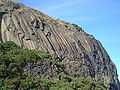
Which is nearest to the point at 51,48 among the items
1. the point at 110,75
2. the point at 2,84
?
the point at 110,75

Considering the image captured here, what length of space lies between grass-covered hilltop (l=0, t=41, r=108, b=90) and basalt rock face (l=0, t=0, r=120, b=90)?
389 cm

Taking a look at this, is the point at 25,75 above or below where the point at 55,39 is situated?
below

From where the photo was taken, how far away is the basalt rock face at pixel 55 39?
10129cm

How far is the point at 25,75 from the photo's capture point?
7712 centimetres

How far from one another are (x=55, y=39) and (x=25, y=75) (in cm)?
3274

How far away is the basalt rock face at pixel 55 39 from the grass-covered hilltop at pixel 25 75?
3.89 m

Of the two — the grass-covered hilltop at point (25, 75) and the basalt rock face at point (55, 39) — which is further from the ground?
the basalt rock face at point (55, 39)

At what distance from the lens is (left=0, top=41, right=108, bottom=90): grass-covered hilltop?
7181 centimetres

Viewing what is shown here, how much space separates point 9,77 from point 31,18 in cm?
3429

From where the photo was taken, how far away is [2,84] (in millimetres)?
69812

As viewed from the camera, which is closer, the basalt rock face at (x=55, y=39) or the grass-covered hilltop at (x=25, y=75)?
the grass-covered hilltop at (x=25, y=75)

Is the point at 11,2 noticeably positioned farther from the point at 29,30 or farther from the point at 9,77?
the point at 9,77

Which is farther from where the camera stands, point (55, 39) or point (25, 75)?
point (55, 39)

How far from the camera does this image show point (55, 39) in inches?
4286
